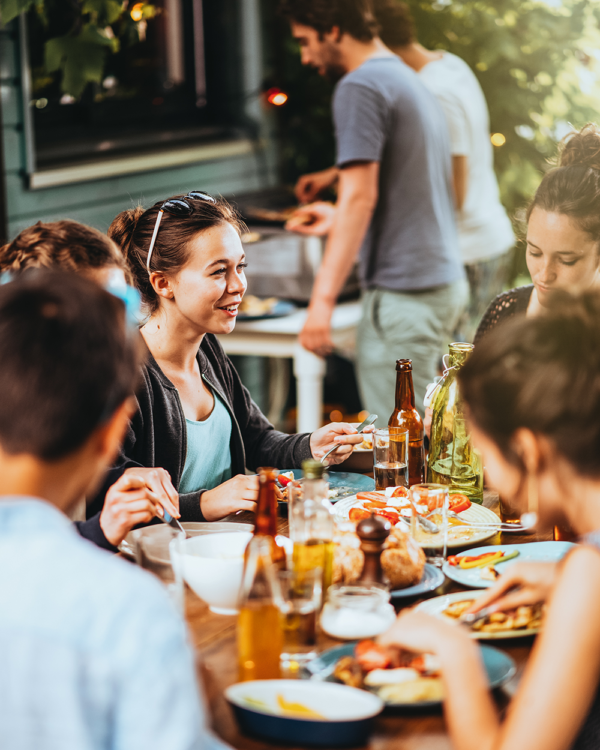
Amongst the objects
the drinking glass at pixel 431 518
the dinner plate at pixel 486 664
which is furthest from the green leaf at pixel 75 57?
the dinner plate at pixel 486 664

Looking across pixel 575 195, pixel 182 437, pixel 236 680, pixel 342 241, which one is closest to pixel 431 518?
pixel 236 680

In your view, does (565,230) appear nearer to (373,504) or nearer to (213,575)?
(373,504)

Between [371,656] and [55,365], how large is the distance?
1.65 ft

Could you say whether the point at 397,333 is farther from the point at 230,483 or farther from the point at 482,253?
the point at 230,483

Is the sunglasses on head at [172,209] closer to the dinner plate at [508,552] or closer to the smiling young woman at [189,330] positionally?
the smiling young woman at [189,330]

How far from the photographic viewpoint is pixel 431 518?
1.33m

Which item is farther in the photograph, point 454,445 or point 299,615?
point 454,445

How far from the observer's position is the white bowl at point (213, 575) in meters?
Answer: 1.13

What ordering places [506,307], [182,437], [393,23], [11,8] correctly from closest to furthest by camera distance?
1. [182,437]
2. [506,307]
3. [11,8]
4. [393,23]

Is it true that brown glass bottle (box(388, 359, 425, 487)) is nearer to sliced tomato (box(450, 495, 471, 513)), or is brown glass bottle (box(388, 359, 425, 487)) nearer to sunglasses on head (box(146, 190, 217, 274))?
sliced tomato (box(450, 495, 471, 513))

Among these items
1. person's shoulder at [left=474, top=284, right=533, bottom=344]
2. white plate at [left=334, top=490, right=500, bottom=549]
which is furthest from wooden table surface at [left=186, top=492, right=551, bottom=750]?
person's shoulder at [left=474, top=284, right=533, bottom=344]

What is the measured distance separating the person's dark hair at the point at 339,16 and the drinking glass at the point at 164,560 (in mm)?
2151

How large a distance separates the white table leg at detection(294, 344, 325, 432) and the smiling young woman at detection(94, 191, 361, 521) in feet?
4.54

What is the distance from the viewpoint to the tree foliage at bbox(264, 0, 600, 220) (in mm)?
4039
